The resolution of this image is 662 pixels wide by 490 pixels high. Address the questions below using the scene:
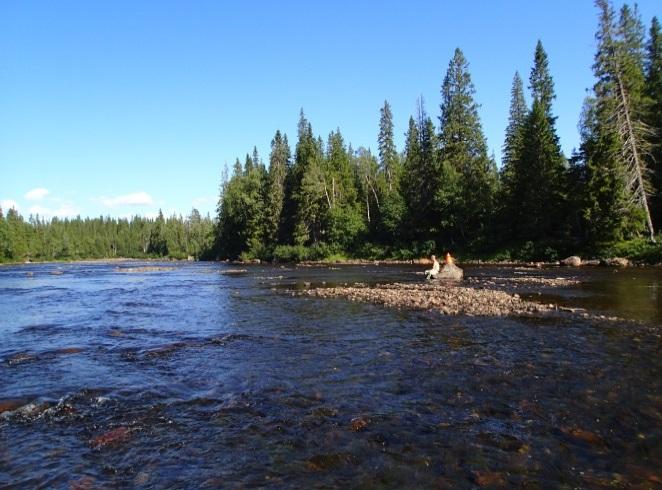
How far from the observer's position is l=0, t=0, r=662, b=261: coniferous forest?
148 feet

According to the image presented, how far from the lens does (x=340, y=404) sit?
9109 mm

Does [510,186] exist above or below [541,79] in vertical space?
below

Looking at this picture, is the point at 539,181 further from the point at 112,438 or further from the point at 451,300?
the point at 112,438

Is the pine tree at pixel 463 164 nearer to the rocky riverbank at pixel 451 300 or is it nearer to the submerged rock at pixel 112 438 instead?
the rocky riverbank at pixel 451 300

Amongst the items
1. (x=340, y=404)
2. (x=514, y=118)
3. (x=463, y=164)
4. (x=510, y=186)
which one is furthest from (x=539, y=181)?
(x=340, y=404)

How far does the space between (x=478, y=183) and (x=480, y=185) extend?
20.5 inches

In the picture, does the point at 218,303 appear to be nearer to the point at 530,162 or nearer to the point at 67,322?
the point at 67,322

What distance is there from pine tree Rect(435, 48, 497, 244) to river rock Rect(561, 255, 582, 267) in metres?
17.4

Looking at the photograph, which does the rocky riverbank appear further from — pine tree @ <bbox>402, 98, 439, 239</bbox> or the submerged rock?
pine tree @ <bbox>402, 98, 439, 239</bbox>

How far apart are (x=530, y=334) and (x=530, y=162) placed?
50.6 m

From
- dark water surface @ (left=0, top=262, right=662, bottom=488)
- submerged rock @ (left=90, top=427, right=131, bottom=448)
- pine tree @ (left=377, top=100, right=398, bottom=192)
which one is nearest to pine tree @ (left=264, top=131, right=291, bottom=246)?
pine tree @ (left=377, top=100, right=398, bottom=192)

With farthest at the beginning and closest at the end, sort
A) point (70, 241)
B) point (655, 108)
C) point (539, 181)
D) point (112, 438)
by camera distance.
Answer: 1. point (70, 241)
2. point (539, 181)
3. point (655, 108)
4. point (112, 438)

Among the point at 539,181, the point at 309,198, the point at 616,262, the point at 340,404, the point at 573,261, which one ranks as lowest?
the point at 340,404

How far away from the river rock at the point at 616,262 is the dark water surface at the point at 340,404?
2800cm
